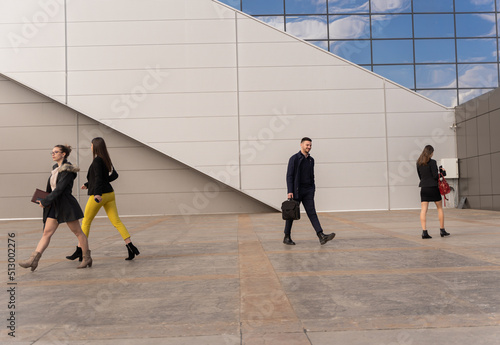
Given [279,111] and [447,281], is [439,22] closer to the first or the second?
[279,111]

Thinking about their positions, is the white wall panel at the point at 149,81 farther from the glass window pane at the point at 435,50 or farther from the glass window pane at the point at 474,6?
the glass window pane at the point at 474,6

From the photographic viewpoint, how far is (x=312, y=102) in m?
17.5

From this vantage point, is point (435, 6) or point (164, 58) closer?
point (164, 58)

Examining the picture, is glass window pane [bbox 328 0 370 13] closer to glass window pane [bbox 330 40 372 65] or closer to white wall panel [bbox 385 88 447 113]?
glass window pane [bbox 330 40 372 65]

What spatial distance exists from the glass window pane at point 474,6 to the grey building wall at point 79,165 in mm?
15179

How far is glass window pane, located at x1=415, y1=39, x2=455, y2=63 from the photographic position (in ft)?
71.5

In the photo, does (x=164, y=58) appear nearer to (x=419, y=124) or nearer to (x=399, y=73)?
(x=419, y=124)

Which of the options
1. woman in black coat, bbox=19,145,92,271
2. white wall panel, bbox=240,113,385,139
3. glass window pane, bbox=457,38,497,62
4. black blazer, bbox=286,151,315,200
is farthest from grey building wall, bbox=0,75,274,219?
glass window pane, bbox=457,38,497,62

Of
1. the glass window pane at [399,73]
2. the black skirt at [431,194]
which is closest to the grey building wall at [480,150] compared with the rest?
the glass window pane at [399,73]

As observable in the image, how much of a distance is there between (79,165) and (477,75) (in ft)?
65.7

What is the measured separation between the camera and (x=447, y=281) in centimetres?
430

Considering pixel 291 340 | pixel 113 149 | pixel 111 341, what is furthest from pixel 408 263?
pixel 113 149

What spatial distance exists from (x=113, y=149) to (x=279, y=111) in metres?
7.31

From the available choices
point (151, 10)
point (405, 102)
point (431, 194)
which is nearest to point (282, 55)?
point (405, 102)
